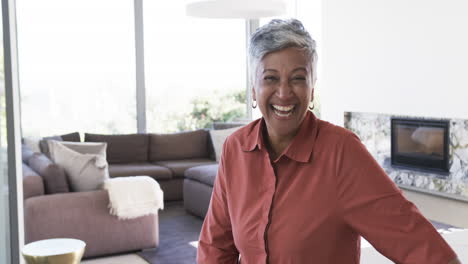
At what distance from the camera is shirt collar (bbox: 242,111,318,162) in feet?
4.31

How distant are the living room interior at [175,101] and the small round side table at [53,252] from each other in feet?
4.32

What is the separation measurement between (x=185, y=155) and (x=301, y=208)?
637 cm

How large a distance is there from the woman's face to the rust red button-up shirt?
47 mm

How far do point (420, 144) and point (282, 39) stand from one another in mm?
5145

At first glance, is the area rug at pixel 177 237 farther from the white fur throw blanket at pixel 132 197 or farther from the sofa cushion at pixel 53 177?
the sofa cushion at pixel 53 177

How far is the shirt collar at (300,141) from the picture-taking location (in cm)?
131

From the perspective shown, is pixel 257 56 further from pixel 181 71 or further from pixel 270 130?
pixel 181 71

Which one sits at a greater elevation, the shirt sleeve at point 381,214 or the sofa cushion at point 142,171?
the shirt sleeve at point 381,214

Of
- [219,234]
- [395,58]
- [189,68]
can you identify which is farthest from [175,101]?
[219,234]

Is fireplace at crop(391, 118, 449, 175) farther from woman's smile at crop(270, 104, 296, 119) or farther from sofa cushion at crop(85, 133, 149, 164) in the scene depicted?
woman's smile at crop(270, 104, 296, 119)

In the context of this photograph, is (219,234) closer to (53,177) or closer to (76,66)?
(53,177)

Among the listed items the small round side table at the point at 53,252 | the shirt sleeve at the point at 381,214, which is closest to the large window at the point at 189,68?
the small round side table at the point at 53,252

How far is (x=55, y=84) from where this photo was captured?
24.9 ft

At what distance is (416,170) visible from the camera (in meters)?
6.13
